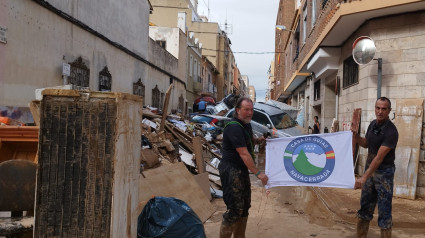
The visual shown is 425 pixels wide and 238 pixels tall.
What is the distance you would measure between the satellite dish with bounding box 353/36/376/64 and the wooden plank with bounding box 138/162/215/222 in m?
4.78

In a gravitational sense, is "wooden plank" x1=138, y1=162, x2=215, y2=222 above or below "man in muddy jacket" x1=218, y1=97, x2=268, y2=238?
below

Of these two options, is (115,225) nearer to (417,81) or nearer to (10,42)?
(10,42)

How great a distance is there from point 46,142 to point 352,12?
8.01 m

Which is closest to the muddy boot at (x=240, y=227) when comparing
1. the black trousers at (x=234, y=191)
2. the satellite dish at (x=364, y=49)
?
the black trousers at (x=234, y=191)

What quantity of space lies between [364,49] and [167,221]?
638 cm

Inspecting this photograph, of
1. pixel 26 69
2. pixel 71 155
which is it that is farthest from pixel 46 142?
pixel 26 69

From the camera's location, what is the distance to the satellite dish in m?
7.94

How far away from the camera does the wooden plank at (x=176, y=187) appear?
5234mm

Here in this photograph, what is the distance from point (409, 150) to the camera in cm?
748

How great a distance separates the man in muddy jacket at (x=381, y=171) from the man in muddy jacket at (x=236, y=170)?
1.36m

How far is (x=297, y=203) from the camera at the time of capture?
715 centimetres

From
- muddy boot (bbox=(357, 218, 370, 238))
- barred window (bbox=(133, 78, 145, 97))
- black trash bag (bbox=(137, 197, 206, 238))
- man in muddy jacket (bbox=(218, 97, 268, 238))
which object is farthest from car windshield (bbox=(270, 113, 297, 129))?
black trash bag (bbox=(137, 197, 206, 238))

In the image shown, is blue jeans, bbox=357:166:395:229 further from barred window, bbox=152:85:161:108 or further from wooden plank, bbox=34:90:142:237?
barred window, bbox=152:85:161:108

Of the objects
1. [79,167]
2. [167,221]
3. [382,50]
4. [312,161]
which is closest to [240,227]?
[167,221]
